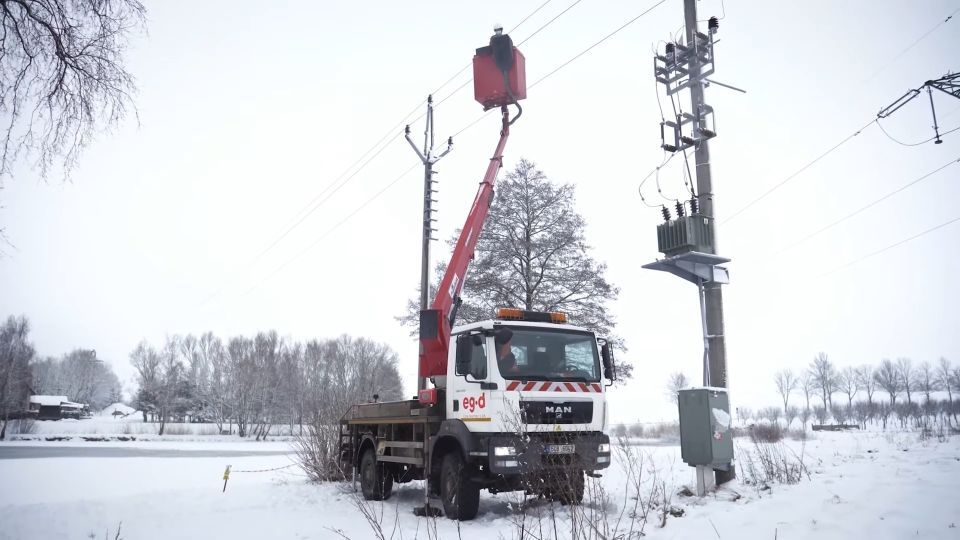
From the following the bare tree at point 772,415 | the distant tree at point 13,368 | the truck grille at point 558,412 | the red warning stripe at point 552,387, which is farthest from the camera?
the distant tree at point 13,368

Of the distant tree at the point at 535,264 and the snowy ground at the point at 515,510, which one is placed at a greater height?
the distant tree at the point at 535,264

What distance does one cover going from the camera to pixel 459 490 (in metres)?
8.34

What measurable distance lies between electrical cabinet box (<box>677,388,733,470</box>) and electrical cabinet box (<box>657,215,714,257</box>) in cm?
221

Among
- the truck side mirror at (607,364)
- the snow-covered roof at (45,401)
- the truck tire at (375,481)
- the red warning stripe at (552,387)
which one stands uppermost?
the truck side mirror at (607,364)

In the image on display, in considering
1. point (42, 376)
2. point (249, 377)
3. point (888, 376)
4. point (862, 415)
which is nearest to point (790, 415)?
point (862, 415)

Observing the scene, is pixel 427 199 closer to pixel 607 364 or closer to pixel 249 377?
pixel 607 364

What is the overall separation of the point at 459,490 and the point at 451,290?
149 inches

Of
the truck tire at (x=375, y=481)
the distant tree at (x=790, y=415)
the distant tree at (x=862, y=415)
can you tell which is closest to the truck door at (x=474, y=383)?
the truck tire at (x=375, y=481)

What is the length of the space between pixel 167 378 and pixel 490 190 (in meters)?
62.8

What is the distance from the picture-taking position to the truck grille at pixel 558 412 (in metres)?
8.26

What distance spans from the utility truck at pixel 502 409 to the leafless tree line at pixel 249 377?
114 ft

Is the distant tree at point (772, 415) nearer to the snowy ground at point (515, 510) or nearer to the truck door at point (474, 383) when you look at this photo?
the snowy ground at point (515, 510)

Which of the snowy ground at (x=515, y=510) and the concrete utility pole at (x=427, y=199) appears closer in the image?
the snowy ground at (x=515, y=510)

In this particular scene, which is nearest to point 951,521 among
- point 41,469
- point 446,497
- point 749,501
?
point 749,501
